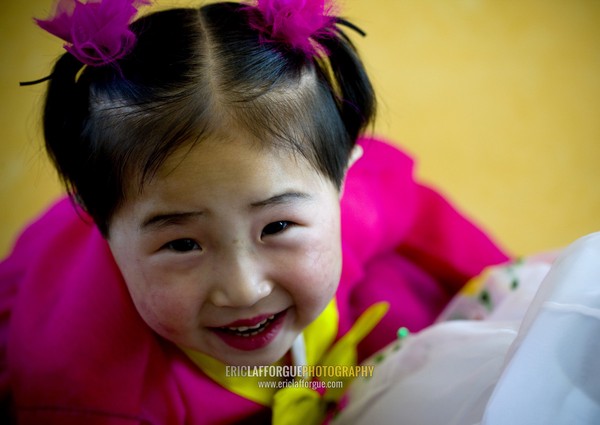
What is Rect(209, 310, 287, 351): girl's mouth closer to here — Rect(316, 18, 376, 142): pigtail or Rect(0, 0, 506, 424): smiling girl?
Rect(0, 0, 506, 424): smiling girl

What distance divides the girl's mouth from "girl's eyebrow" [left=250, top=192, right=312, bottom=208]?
0.12m

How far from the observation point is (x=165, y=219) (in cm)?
53

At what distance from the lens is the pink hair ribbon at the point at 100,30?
20.7 inches

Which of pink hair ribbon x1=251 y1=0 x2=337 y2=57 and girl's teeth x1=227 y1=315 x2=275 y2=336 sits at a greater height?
pink hair ribbon x1=251 y1=0 x2=337 y2=57

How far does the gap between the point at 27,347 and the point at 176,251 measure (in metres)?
0.26

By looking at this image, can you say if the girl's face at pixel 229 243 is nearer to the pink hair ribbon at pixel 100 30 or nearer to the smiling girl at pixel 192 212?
the smiling girl at pixel 192 212

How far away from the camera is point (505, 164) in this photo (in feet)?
3.97

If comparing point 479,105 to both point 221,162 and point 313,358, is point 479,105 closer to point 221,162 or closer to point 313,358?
point 313,358

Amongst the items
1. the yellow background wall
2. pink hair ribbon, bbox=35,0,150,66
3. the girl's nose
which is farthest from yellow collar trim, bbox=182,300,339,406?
the yellow background wall

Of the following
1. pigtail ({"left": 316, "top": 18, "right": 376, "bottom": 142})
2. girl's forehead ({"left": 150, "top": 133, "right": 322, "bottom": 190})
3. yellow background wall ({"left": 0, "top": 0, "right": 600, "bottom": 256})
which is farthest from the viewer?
yellow background wall ({"left": 0, "top": 0, "right": 600, "bottom": 256})

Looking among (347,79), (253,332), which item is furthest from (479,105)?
(253,332)

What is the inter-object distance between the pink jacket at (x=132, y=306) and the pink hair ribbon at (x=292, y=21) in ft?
0.61

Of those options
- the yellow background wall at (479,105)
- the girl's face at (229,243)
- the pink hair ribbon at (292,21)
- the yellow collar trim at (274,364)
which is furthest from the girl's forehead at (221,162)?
the yellow background wall at (479,105)

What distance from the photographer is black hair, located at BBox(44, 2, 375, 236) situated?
1.67 ft
